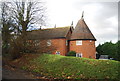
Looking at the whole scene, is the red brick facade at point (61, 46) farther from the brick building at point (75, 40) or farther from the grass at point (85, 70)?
the grass at point (85, 70)

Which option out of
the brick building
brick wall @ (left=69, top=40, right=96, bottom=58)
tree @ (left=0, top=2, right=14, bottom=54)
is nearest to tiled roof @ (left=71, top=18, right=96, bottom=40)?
the brick building

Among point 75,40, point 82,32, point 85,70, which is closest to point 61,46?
point 75,40

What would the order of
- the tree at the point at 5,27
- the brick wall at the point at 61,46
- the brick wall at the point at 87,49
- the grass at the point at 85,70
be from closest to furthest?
the grass at the point at 85,70 → the tree at the point at 5,27 → the brick wall at the point at 87,49 → the brick wall at the point at 61,46

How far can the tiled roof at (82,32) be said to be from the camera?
24.7 m

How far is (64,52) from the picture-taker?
2570 cm

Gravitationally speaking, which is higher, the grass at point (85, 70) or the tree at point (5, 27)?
the tree at point (5, 27)

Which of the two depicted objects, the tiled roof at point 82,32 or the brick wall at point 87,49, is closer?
Answer: the brick wall at point 87,49

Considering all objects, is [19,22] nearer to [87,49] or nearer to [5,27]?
[5,27]

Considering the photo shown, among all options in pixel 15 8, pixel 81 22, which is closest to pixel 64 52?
pixel 81 22

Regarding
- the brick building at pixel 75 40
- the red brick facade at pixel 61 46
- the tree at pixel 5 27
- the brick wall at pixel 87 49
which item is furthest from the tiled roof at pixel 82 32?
the tree at pixel 5 27

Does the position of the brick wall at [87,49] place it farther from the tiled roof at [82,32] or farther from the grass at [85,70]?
the grass at [85,70]

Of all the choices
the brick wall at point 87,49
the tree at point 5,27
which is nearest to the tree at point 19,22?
the tree at point 5,27

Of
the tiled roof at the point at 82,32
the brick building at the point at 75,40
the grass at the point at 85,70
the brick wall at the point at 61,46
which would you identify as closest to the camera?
the grass at the point at 85,70

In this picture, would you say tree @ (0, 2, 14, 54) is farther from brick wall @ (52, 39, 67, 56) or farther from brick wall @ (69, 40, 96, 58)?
brick wall @ (69, 40, 96, 58)
